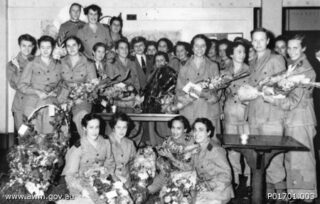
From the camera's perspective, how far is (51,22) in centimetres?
845

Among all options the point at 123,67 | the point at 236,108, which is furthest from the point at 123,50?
the point at 236,108

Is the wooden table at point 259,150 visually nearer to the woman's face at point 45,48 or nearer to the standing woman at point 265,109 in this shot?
the standing woman at point 265,109

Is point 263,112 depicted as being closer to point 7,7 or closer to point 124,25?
point 124,25

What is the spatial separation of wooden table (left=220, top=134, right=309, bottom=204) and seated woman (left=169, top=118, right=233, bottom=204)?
0.97 ft

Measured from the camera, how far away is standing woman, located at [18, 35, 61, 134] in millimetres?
5562

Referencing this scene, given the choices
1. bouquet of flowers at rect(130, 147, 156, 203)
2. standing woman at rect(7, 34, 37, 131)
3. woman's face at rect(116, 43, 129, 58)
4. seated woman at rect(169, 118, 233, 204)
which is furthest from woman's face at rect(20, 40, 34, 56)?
seated woman at rect(169, 118, 233, 204)

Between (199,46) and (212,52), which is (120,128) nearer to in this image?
(199,46)

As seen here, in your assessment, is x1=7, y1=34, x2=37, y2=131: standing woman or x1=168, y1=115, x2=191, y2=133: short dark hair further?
x1=7, y1=34, x2=37, y2=131: standing woman

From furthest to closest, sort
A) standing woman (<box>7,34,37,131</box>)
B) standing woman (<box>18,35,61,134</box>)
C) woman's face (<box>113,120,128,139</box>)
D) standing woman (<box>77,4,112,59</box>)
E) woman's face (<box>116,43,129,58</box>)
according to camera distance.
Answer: standing woman (<box>77,4,112,59</box>) < woman's face (<box>116,43,129,58</box>) < standing woman (<box>7,34,37,131</box>) < standing woman (<box>18,35,61,134</box>) < woman's face (<box>113,120,128,139</box>)

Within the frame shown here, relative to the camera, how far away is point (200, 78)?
5684 mm

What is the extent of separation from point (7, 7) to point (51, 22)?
0.96 metres

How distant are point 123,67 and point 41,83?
1326 millimetres

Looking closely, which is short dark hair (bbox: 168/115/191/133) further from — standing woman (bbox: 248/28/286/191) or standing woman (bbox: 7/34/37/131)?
standing woman (bbox: 7/34/37/131)

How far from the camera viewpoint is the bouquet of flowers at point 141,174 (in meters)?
4.55
